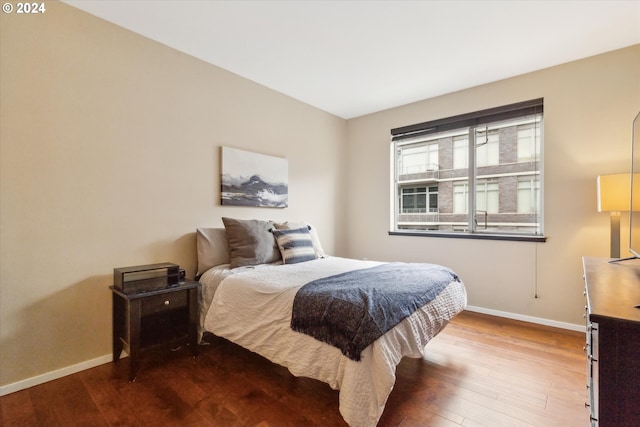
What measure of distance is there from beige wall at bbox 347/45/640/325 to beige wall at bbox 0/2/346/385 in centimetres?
279

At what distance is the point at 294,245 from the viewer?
2.85 meters

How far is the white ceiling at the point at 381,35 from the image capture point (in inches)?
83.2

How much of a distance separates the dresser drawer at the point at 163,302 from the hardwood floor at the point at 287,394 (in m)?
0.43

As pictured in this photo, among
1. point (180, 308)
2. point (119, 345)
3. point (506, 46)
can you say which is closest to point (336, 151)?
point (506, 46)

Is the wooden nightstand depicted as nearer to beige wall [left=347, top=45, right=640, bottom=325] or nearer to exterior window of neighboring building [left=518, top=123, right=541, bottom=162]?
beige wall [left=347, top=45, right=640, bottom=325]

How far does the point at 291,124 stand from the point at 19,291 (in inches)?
113

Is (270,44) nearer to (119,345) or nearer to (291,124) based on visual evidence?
(291,124)

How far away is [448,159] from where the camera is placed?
3.77 m

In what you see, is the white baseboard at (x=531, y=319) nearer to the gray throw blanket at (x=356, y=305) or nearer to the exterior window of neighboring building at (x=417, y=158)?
the gray throw blanket at (x=356, y=305)

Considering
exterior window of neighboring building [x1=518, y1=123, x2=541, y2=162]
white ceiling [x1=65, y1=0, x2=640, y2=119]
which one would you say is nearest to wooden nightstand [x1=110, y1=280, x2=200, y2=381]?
white ceiling [x1=65, y1=0, x2=640, y2=119]

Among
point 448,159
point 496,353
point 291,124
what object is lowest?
point 496,353

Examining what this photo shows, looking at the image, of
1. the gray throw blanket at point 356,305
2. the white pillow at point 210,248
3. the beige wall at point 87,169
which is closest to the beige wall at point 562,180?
the gray throw blanket at point 356,305

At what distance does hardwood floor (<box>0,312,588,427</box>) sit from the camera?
5.31 ft

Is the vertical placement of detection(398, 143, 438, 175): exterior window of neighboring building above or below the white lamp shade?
above
